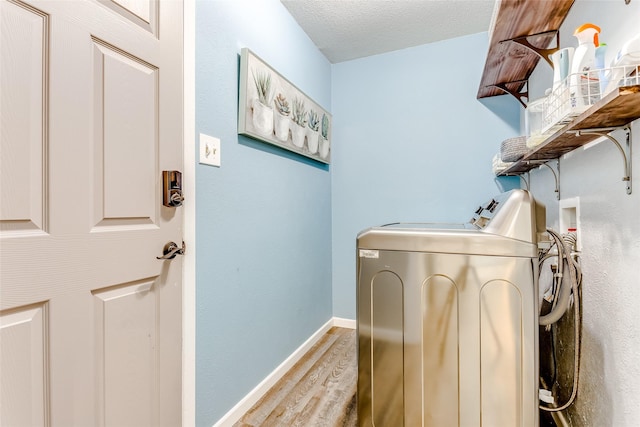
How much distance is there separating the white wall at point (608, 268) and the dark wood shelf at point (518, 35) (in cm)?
13

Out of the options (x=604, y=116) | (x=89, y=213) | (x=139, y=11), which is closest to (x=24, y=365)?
(x=89, y=213)

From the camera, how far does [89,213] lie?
886mm

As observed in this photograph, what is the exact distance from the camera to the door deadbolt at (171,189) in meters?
1.13

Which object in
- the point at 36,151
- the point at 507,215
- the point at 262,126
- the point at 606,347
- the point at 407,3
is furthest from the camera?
the point at 407,3

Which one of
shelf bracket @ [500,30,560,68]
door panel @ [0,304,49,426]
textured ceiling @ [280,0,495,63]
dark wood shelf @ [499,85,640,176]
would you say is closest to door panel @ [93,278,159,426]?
door panel @ [0,304,49,426]

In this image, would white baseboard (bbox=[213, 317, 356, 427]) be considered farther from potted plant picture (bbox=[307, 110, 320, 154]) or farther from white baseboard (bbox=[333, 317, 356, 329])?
potted plant picture (bbox=[307, 110, 320, 154])

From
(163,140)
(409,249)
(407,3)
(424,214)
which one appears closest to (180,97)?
(163,140)

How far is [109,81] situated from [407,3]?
1900 millimetres

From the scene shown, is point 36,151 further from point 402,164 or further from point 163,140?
point 402,164

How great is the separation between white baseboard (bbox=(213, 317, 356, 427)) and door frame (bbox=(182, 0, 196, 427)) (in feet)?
0.82

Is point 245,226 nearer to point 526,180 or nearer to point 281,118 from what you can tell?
point 281,118

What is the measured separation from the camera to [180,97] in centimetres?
120

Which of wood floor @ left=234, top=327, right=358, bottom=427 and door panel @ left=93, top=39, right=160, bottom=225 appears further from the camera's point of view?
wood floor @ left=234, top=327, right=358, bottom=427

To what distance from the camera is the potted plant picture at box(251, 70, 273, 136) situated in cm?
161
